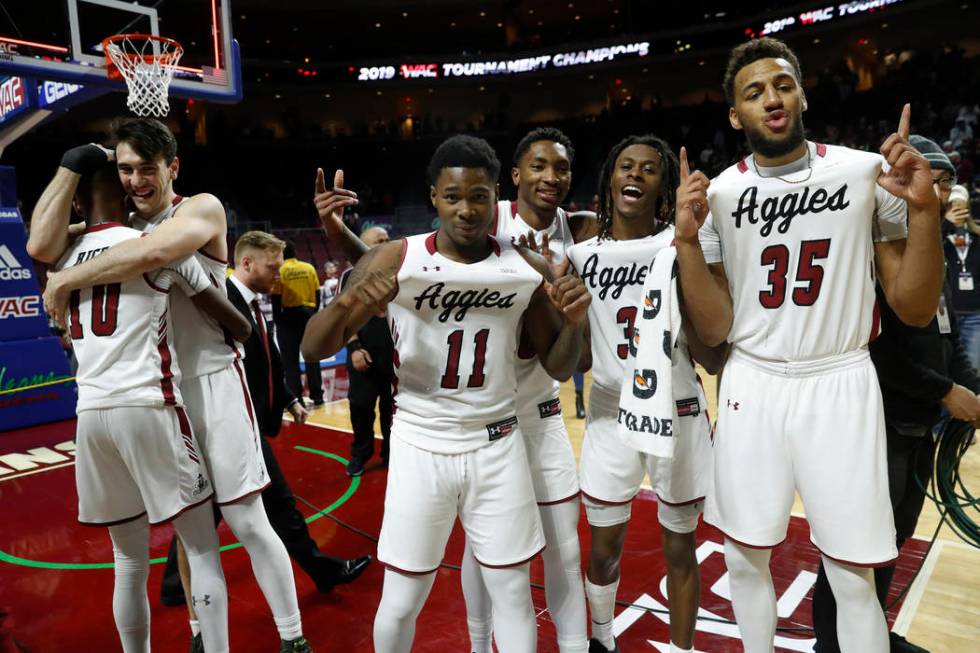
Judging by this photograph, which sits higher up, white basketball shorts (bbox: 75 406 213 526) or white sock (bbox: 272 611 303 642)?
white basketball shorts (bbox: 75 406 213 526)

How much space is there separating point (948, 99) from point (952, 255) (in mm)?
14014

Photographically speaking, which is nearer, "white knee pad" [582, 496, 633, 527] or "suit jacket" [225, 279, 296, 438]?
"white knee pad" [582, 496, 633, 527]

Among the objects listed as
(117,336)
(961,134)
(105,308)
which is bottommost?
(117,336)

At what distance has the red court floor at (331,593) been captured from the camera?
308cm

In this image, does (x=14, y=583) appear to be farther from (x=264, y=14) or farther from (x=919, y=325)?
(x=264, y=14)

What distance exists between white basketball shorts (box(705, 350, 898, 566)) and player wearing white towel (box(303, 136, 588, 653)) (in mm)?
629

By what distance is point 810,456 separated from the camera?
200cm

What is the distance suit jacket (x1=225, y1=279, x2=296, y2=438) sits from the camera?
3541 mm

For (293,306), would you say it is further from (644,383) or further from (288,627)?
(644,383)

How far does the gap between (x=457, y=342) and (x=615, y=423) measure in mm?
874

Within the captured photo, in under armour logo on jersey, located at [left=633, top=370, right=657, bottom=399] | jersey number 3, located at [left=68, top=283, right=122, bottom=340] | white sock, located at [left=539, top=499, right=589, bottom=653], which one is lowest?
white sock, located at [left=539, top=499, right=589, bottom=653]

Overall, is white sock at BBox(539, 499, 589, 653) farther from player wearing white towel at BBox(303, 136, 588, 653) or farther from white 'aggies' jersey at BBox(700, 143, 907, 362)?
white 'aggies' jersey at BBox(700, 143, 907, 362)

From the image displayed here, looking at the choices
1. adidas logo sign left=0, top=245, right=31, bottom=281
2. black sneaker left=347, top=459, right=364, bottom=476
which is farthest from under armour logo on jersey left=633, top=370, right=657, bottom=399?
adidas logo sign left=0, top=245, right=31, bottom=281

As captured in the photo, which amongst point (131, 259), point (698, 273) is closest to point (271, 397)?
point (131, 259)
